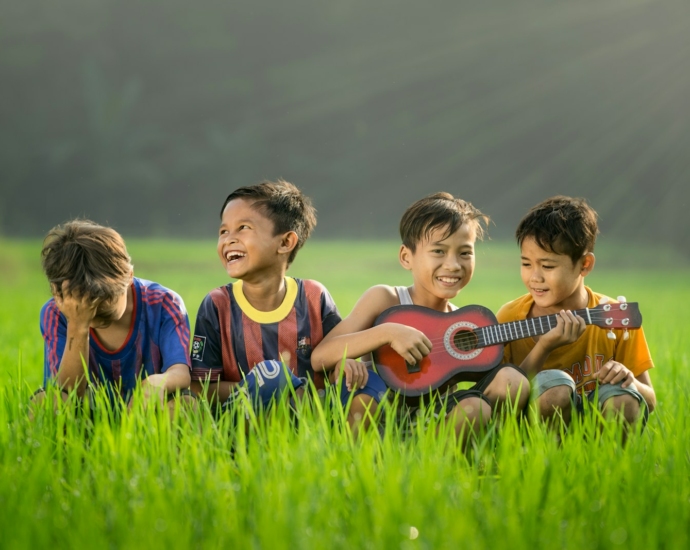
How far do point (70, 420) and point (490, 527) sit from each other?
1.60 m

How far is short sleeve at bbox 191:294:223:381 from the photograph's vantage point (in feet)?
11.1

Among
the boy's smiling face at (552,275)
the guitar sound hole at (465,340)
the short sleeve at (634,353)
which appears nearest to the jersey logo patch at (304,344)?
the guitar sound hole at (465,340)

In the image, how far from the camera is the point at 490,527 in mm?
1920

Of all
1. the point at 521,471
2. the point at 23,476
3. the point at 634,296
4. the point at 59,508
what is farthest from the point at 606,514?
the point at 634,296

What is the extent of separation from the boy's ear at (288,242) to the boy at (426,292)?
42 centimetres

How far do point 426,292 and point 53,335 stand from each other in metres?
1.67

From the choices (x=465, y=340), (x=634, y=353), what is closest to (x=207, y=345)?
(x=465, y=340)

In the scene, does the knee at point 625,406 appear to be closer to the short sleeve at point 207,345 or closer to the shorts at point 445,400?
the shorts at point 445,400

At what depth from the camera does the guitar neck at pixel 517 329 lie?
3.12 metres

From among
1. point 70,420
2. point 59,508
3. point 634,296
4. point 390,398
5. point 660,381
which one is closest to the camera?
point 59,508

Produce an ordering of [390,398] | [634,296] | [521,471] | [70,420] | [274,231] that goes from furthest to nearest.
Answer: [634,296] < [274,231] < [390,398] < [70,420] < [521,471]

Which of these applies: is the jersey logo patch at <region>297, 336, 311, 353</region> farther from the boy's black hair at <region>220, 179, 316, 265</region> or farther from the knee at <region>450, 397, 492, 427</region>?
the knee at <region>450, 397, 492, 427</region>

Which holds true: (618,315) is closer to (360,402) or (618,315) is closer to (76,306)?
(360,402)

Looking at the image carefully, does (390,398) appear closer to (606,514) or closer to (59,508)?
(606,514)
